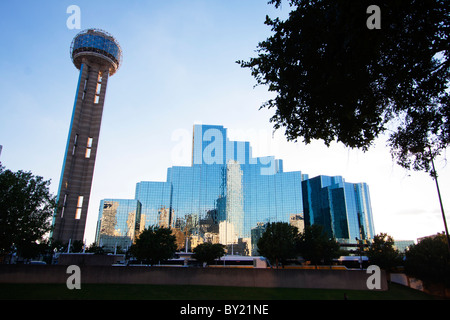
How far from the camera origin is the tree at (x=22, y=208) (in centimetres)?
2817

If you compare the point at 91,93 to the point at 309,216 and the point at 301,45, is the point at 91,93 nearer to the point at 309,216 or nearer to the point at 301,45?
the point at 301,45

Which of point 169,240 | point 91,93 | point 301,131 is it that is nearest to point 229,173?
point 91,93

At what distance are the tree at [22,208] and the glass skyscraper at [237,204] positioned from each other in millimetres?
144305

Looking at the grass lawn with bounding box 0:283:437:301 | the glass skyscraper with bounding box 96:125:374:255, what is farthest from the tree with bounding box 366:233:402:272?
the glass skyscraper with bounding box 96:125:374:255

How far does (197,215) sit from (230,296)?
517 feet

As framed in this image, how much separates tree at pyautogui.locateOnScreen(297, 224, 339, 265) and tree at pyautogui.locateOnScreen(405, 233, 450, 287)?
21562 millimetres

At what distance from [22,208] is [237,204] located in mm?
157650

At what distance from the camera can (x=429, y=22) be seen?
9.34 m

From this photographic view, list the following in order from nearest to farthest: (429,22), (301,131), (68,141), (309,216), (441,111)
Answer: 1. (429,22)
2. (441,111)
3. (301,131)
4. (68,141)
5. (309,216)

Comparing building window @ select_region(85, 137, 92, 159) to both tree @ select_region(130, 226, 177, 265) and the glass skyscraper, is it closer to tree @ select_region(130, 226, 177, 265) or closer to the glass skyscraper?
the glass skyscraper
